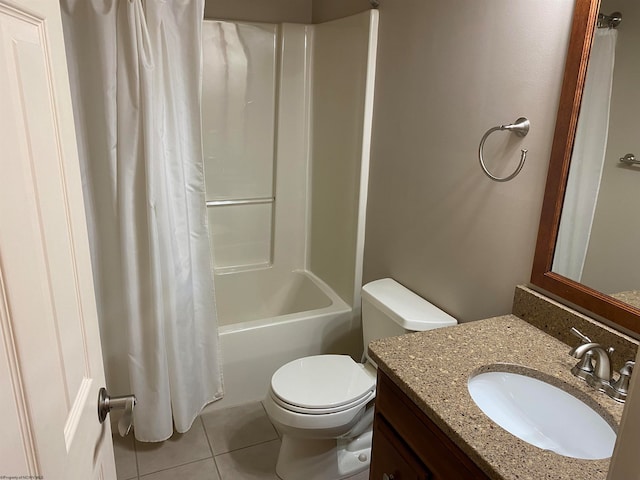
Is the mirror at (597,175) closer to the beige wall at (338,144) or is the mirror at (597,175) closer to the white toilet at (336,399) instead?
the white toilet at (336,399)

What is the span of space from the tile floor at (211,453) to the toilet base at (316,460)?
0.05m

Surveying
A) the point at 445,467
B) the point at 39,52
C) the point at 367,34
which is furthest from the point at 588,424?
the point at 367,34

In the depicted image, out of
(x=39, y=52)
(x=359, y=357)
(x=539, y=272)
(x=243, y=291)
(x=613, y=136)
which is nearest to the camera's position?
(x=39, y=52)

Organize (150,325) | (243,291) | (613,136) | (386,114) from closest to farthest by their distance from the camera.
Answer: (613,136)
(150,325)
(386,114)
(243,291)

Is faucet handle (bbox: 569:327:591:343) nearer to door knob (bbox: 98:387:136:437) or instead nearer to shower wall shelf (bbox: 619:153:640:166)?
shower wall shelf (bbox: 619:153:640:166)

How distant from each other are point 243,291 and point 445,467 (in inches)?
80.6

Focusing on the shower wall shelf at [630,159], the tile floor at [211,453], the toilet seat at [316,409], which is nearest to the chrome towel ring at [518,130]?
the shower wall shelf at [630,159]

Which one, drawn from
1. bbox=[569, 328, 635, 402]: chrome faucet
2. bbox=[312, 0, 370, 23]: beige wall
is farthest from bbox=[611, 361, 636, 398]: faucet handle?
bbox=[312, 0, 370, 23]: beige wall

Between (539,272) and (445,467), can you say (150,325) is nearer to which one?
(445,467)

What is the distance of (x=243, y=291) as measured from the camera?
296cm

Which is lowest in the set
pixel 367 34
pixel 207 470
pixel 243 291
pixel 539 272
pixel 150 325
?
pixel 207 470

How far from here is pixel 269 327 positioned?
7.65 ft

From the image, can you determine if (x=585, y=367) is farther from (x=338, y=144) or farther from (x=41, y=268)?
(x=338, y=144)

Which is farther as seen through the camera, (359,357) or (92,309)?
(359,357)
